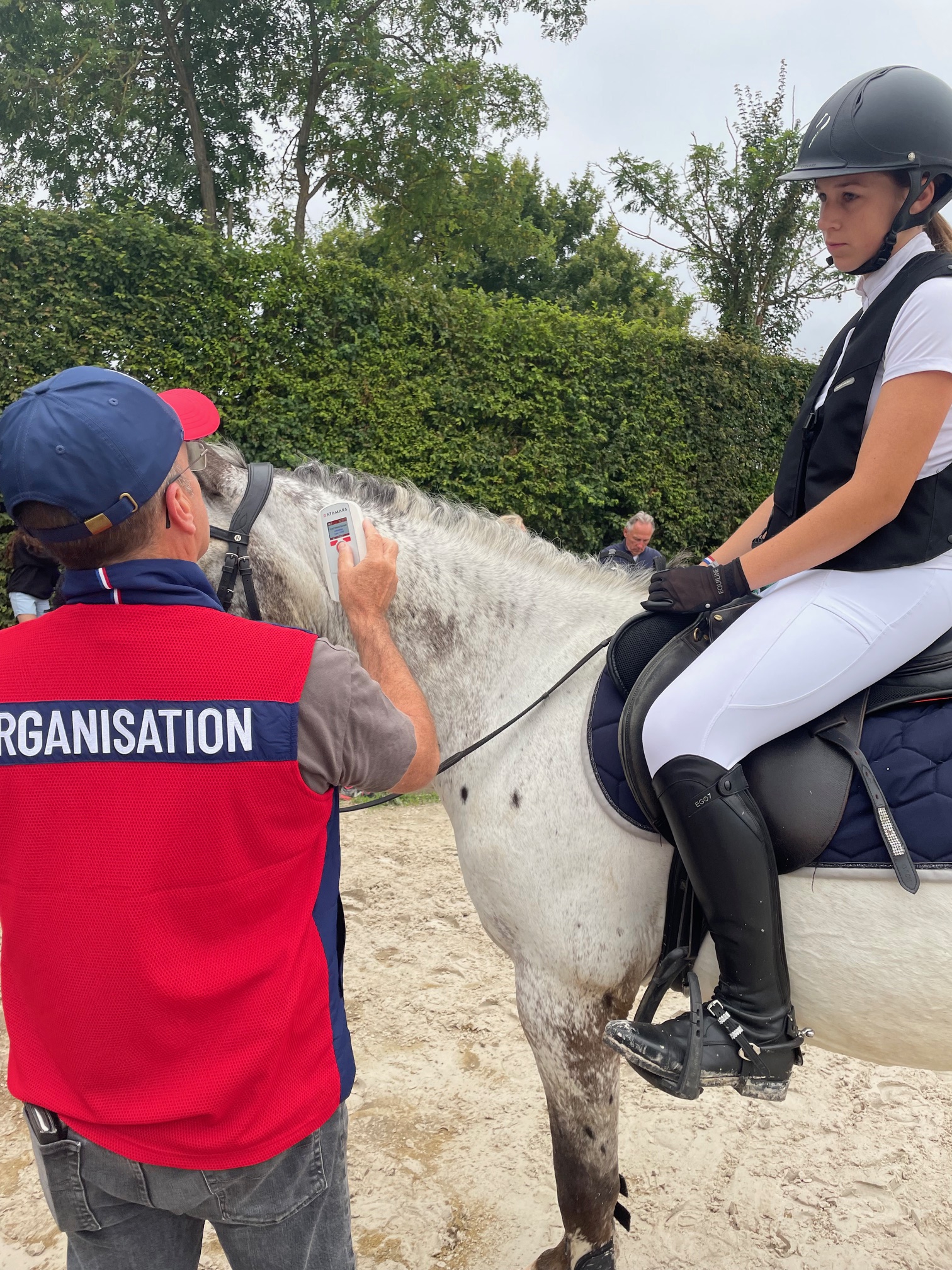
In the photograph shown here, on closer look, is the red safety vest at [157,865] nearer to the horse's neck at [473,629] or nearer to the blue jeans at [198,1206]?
the blue jeans at [198,1206]

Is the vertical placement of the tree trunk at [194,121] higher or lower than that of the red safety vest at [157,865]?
higher

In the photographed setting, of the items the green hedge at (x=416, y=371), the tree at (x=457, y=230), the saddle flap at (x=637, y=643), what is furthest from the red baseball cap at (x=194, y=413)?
the tree at (x=457, y=230)

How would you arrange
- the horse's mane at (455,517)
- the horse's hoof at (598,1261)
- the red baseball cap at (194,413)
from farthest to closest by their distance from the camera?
the horse's mane at (455,517) < the horse's hoof at (598,1261) < the red baseball cap at (194,413)

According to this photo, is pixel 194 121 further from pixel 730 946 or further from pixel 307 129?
pixel 730 946

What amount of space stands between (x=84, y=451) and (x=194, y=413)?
2.95 ft

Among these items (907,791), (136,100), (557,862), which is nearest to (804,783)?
(907,791)

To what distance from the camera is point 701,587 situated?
1.93 meters

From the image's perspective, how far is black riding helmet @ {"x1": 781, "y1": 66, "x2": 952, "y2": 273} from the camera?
1.74 meters

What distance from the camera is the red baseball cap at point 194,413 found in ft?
6.19

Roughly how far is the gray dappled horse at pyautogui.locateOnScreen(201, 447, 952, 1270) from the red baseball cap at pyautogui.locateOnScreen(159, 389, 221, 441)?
157 millimetres

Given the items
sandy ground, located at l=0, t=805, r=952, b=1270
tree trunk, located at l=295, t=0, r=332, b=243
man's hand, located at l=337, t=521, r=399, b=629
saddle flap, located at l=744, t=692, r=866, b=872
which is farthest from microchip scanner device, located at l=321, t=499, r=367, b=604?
tree trunk, located at l=295, t=0, r=332, b=243

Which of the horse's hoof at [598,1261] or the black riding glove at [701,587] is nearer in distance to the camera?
the black riding glove at [701,587]

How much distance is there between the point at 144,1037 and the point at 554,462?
8.31 m

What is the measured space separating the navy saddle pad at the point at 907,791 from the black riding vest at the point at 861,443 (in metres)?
0.35
